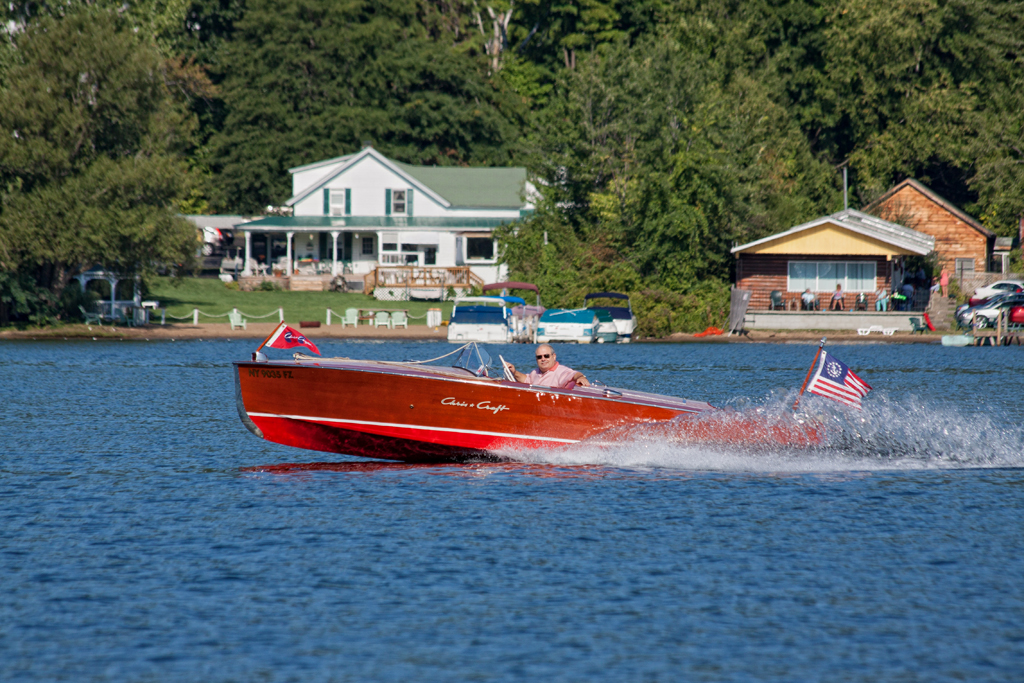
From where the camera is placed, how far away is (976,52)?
68250mm

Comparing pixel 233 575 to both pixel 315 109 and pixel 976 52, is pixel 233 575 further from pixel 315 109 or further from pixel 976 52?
pixel 315 109

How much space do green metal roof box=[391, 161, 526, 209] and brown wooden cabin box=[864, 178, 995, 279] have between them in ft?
71.2

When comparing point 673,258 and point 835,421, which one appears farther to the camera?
point 673,258

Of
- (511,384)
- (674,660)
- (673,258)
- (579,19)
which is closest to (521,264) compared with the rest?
(673,258)

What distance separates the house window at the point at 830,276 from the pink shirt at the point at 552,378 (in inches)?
1573

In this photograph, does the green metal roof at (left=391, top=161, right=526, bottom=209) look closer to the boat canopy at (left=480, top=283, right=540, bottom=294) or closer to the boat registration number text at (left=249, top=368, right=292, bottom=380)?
the boat canopy at (left=480, top=283, right=540, bottom=294)

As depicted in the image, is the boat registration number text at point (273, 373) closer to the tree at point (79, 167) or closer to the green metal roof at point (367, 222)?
Result: the tree at point (79, 167)

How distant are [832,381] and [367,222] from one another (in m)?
54.0

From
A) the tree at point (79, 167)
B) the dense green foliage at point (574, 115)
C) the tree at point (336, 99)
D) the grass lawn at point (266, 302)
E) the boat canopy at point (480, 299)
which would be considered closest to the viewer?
the tree at point (79, 167)

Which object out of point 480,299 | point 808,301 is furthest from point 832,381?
point 808,301

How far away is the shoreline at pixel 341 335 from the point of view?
4738cm

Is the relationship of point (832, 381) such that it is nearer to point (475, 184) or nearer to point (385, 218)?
point (385, 218)

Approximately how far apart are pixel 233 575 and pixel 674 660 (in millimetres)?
4299

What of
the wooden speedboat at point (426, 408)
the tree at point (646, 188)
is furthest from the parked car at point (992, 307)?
the wooden speedboat at point (426, 408)
